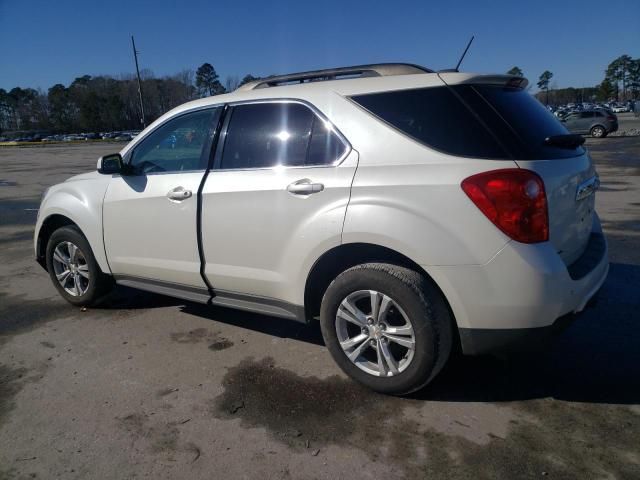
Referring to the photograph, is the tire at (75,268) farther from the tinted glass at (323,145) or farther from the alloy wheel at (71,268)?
the tinted glass at (323,145)

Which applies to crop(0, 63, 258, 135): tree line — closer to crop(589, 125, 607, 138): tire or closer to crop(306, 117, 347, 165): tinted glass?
crop(589, 125, 607, 138): tire

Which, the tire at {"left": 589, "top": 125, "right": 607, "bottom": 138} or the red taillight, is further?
the tire at {"left": 589, "top": 125, "right": 607, "bottom": 138}

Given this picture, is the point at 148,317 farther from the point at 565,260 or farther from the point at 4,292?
the point at 565,260

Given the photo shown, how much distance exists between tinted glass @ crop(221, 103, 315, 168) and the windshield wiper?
144 cm

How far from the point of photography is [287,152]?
3332 mm

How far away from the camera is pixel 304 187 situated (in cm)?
313

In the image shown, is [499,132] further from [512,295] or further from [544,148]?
[512,295]

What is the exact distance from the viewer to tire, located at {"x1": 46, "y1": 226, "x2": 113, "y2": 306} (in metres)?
4.52

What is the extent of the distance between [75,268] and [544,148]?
406 centimetres

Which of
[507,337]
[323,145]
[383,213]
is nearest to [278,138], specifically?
[323,145]

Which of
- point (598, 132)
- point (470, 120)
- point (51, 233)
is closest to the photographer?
point (470, 120)

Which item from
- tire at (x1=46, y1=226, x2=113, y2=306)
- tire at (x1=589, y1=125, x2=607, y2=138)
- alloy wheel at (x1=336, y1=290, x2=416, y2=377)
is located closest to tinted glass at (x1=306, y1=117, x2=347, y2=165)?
alloy wheel at (x1=336, y1=290, x2=416, y2=377)

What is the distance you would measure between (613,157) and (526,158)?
1834 cm

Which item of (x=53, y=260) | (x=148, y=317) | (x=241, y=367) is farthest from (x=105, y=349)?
(x=53, y=260)
